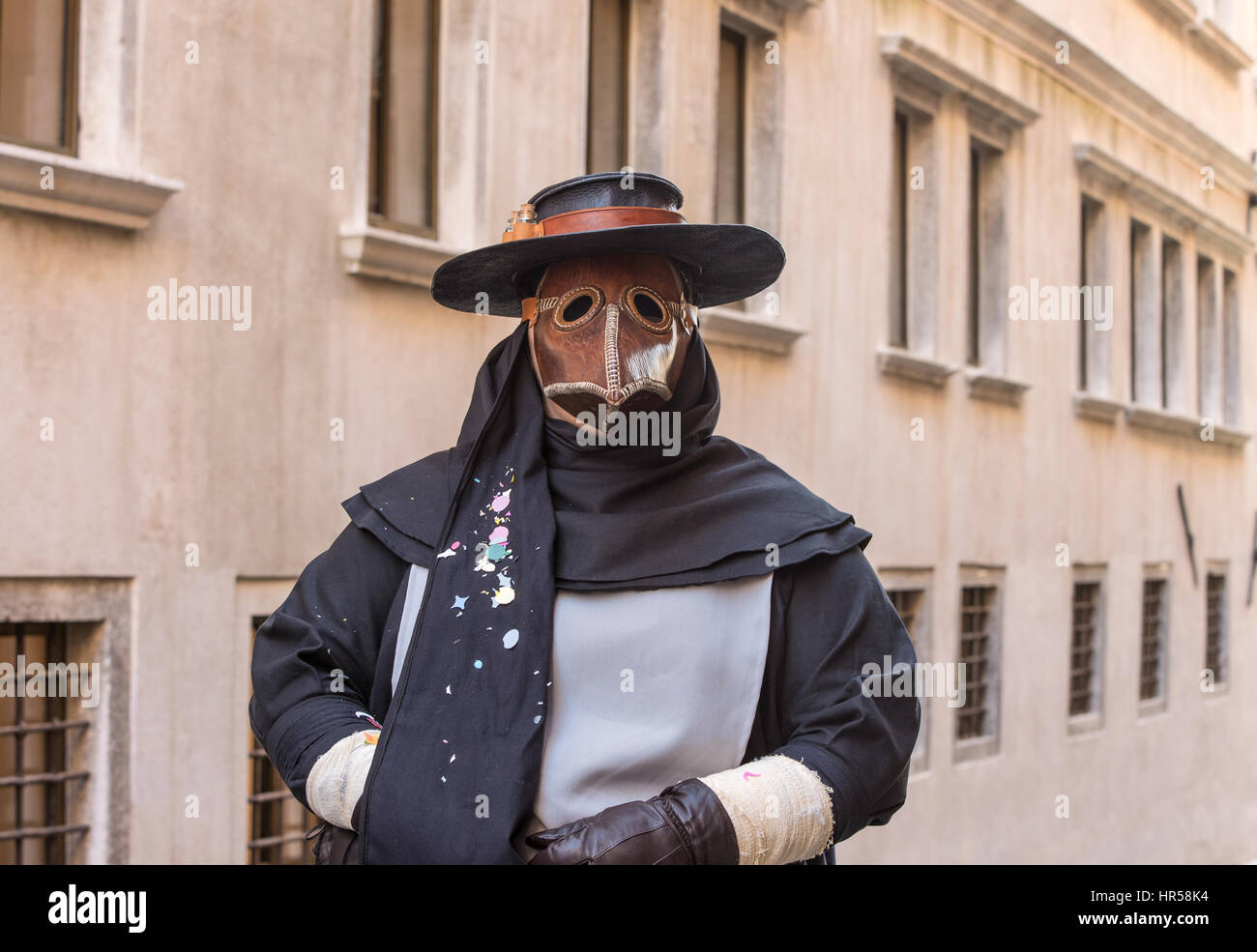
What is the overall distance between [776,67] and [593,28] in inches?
68.4

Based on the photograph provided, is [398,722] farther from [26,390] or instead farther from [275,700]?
[26,390]

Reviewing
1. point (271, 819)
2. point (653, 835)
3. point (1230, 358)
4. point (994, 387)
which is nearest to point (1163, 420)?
point (1230, 358)

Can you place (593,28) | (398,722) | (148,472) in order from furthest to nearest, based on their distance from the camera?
(593,28), (148,472), (398,722)

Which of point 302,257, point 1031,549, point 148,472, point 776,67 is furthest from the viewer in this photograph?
point 1031,549

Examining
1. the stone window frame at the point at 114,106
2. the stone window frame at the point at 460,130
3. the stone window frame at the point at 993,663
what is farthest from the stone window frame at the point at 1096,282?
the stone window frame at the point at 114,106

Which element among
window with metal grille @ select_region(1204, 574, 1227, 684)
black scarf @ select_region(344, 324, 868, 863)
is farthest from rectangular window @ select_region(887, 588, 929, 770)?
black scarf @ select_region(344, 324, 868, 863)

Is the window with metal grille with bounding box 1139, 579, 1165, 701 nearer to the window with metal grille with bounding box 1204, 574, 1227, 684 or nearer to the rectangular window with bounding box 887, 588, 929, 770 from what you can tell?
the window with metal grille with bounding box 1204, 574, 1227, 684

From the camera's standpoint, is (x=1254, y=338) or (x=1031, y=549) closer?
(x=1031, y=549)

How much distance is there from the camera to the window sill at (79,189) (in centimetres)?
516

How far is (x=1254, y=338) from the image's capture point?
65.2 ft

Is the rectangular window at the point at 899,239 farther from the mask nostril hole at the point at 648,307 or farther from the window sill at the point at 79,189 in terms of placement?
the mask nostril hole at the point at 648,307
